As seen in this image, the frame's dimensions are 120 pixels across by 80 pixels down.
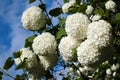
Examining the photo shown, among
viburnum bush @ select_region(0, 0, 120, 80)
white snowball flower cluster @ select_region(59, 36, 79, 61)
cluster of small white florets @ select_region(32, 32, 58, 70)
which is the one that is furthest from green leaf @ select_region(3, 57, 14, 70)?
white snowball flower cluster @ select_region(59, 36, 79, 61)

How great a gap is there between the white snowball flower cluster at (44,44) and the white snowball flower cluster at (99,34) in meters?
0.48

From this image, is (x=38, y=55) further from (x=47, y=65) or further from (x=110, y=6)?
(x=110, y=6)

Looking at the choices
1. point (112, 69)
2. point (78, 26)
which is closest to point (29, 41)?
point (78, 26)

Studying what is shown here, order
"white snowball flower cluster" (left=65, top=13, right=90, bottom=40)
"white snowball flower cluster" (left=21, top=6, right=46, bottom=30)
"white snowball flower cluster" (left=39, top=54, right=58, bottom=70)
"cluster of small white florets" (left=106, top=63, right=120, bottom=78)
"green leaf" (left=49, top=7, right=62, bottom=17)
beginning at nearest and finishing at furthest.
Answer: "white snowball flower cluster" (left=65, top=13, right=90, bottom=40) → "white snowball flower cluster" (left=39, top=54, right=58, bottom=70) → "white snowball flower cluster" (left=21, top=6, right=46, bottom=30) → "green leaf" (left=49, top=7, right=62, bottom=17) → "cluster of small white florets" (left=106, top=63, right=120, bottom=78)

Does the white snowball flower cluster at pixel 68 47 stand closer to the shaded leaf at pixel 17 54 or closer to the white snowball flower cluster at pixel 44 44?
the white snowball flower cluster at pixel 44 44

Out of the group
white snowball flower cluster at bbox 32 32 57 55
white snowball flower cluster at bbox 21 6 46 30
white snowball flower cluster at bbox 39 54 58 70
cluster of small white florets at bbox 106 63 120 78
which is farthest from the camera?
cluster of small white florets at bbox 106 63 120 78

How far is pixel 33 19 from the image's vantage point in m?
2.85

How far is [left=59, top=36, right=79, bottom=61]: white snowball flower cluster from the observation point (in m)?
2.37

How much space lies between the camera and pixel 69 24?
2381mm

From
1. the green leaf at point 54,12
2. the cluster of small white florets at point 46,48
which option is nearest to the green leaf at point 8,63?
the cluster of small white florets at point 46,48

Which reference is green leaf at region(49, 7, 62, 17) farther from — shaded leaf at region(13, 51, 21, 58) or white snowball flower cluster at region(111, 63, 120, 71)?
white snowball flower cluster at region(111, 63, 120, 71)

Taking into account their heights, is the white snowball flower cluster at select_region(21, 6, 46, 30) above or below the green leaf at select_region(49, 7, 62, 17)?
below

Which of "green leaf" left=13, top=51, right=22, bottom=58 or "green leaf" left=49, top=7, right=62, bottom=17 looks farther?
"green leaf" left=49, top=7, right=62, bottom=17

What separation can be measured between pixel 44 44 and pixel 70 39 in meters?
0.28
